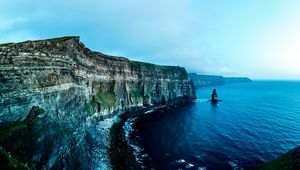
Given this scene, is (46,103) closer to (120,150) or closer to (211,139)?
(120,150)

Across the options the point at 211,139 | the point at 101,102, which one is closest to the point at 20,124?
the point at 101,102

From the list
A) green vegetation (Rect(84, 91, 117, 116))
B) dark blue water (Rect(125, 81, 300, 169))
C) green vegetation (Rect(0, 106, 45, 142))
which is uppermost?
green vegetation (Rect(0, 106, 45, 142))

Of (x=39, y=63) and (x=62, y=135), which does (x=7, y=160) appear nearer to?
(x=62, y=135)

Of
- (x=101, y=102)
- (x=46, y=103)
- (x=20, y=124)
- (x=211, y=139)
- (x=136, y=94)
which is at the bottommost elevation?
(x=211, y=139)

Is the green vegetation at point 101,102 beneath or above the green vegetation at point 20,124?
beneath

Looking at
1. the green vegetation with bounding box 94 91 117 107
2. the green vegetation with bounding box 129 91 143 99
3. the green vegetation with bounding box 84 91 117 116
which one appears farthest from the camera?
the green vegetation with bounding box 129 91 143 99

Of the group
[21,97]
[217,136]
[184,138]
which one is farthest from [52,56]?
[217,136]

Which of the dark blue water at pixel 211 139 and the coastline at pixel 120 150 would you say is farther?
the dark blue water at pixel 211 139

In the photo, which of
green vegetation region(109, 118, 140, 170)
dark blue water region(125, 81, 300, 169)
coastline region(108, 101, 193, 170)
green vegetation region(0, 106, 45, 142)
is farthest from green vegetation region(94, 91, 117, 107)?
green vegetation region(0, 106, 45, 142)

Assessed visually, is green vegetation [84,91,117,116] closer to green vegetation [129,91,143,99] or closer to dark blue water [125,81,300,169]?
dark blue water [125,81,300,169]

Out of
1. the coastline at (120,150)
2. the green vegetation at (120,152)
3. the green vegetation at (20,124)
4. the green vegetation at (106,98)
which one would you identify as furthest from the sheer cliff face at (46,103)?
the green vegetation at (120,152)

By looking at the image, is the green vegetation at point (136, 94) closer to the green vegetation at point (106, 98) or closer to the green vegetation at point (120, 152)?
the green vegetation at point (106, 98)
